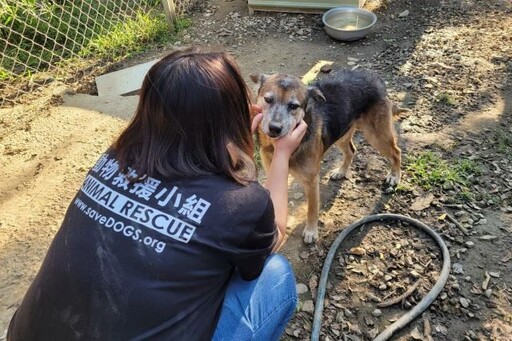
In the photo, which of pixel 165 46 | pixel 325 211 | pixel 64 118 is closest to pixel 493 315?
pixel 325 211

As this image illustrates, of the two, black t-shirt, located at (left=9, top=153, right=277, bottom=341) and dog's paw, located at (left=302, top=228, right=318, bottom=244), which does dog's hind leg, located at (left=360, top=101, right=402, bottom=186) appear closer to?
dog's paw, located at (left=302, top=228, right=318, bottom=244)

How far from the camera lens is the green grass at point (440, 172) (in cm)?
389

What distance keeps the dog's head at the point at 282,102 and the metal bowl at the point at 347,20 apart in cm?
320

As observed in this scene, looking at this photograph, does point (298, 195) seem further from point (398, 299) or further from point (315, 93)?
point (398, 299)

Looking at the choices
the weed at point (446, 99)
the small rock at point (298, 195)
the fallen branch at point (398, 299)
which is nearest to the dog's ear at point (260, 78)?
→ the small rock at point (298, 195)

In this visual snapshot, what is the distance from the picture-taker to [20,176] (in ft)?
13.7

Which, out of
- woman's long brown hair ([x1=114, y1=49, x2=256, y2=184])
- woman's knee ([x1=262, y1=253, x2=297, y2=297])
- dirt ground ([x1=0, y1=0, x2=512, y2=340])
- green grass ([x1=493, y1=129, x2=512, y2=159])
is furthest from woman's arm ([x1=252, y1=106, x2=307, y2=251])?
green grass ([x1=493, y1=129, x2=512, y2=159])

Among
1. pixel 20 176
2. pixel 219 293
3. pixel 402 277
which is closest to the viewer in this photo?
pixel 219 293

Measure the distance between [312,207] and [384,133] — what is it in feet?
3.24

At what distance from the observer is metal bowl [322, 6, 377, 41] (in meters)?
6.14

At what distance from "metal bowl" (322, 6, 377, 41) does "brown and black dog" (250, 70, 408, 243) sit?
246 centimetres

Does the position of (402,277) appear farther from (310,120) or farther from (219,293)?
(219,293)

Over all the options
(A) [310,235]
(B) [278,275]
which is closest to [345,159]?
(A) [310,235]

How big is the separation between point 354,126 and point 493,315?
1.79m
